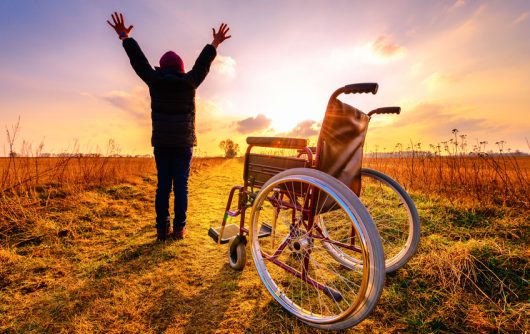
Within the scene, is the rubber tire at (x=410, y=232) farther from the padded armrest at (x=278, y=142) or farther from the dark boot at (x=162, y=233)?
the dark boot at (x=162, y=233)

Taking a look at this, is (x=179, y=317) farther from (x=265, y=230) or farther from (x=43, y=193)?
(x=43, y=193)

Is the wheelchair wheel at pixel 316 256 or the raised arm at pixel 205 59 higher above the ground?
the raised arm at pixel 205 59

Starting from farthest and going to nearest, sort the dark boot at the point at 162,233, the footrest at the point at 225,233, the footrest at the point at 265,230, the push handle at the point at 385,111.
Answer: the dark boot at the point at 162,233 → the footrest at the point at 265,230 → the footrest at the point at 225,233 → the push handle at the point at 385,111

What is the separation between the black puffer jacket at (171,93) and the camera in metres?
2.50

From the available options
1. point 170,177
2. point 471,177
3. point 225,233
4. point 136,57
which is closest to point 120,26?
point 136,57

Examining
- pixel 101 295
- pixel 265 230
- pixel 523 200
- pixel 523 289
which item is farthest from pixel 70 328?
pixel 523 200

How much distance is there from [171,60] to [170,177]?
1339 millimetres

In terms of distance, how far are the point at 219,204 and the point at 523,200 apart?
4.61 metres

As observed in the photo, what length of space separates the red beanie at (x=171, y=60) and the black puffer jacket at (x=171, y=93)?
0.28 ft

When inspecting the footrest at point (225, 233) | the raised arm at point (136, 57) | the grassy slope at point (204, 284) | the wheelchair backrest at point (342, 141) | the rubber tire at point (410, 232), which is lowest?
the grassy slope at point (204, 284)

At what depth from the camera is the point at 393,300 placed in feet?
5.61

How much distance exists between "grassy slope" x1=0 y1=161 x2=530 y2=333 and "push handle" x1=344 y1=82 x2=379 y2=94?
58.0 inches

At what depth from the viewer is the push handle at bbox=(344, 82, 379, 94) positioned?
1.44 m

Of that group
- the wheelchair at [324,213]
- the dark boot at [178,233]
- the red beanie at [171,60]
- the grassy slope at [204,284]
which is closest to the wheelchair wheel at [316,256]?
the wheelchair at [324,213]
